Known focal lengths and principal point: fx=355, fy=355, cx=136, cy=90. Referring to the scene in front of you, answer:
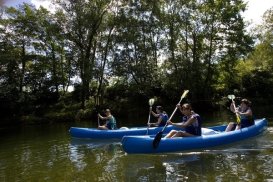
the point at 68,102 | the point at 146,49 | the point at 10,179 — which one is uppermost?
the point at 146,49

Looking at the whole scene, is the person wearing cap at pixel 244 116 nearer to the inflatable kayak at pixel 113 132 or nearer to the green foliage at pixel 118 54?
the inflatable kayak at pixel 113 132

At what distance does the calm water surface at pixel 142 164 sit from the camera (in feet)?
24.8

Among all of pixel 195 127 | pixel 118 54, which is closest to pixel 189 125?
pixel 195 127

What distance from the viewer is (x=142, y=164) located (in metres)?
8.84

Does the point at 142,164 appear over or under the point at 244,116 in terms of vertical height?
under

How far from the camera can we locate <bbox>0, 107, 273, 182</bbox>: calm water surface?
756cm

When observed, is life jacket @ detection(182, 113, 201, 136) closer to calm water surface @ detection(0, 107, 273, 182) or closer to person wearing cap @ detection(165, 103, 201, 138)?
person wearing cap @ detection(165, 103, 201, 138)

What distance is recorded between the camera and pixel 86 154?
1120 cm

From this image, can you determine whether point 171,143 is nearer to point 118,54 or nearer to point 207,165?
point 207,165

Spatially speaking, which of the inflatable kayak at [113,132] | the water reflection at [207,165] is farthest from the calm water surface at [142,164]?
the inflatable kayak at [113,132]

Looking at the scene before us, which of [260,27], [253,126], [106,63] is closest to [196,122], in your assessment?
[253,126]

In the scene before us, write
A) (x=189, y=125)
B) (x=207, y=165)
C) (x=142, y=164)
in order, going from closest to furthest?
(x=207, y=165) → (x=142, y=164) → (x=189, y=125)

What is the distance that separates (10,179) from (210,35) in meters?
27.0

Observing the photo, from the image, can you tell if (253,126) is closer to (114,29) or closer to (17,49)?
(114,29)
